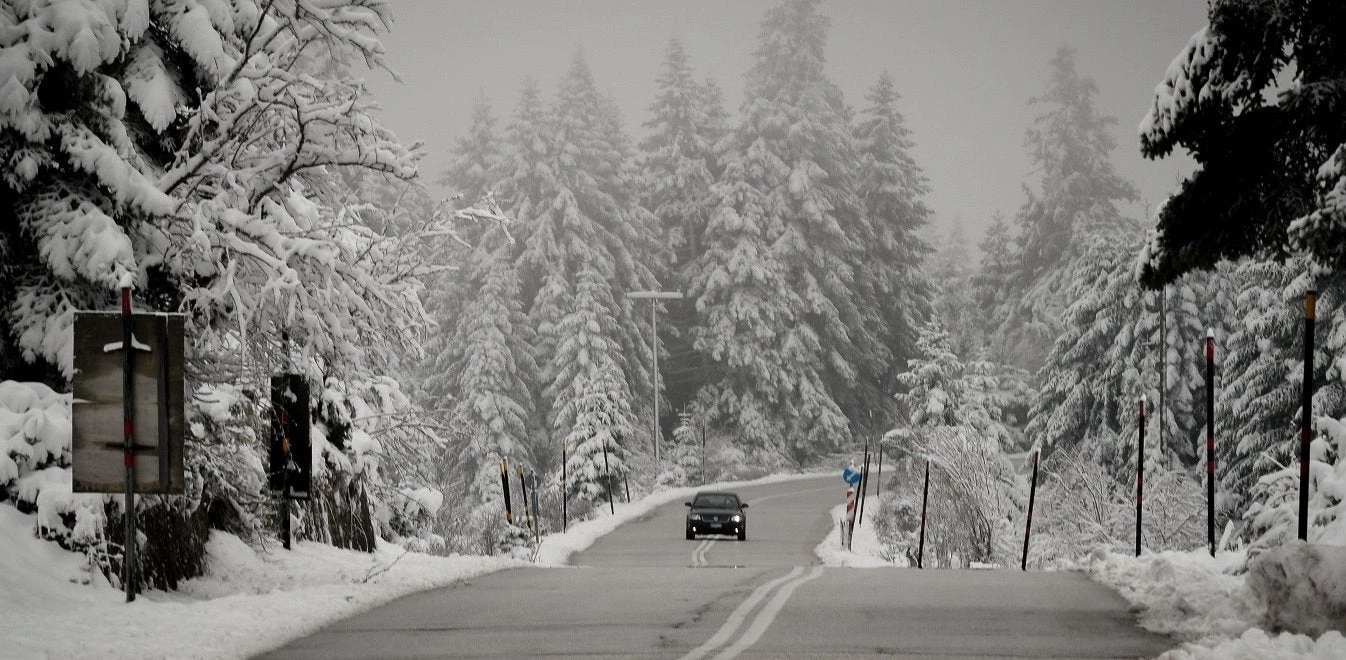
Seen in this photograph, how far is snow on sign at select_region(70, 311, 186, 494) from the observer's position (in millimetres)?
9922

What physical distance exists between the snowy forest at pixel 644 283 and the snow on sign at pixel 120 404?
0.71 meters

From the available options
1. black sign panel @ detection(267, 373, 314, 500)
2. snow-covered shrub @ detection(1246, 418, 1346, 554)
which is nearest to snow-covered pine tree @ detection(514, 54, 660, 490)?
black sign panel @ detection(267, 373, 314, 500)

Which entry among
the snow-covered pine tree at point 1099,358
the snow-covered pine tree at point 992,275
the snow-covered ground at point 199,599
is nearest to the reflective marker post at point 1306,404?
the snow-covered ground at point 199,599

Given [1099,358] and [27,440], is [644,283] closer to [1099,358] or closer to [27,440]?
[1099,358]

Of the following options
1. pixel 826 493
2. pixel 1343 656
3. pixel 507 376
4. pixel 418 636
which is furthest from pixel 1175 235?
pixel 507 376

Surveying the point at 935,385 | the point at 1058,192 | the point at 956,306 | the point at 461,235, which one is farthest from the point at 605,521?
the point at 956,306

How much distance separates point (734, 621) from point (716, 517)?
29.5 meters

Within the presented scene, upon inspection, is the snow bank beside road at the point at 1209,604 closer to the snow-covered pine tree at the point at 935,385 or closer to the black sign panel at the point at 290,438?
the black sign panel at the point at 290,438

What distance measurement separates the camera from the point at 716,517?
129 feet

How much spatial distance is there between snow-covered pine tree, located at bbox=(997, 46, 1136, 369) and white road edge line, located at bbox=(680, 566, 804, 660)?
79.9 metres

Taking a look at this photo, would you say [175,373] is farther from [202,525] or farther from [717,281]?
[717,281]

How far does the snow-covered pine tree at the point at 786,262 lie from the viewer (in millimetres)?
72312

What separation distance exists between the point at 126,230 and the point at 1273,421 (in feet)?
95.6

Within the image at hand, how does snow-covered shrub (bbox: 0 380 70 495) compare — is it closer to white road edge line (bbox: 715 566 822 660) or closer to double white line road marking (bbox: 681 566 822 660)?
double white line road marking (bbox: 681 566 822 660)
